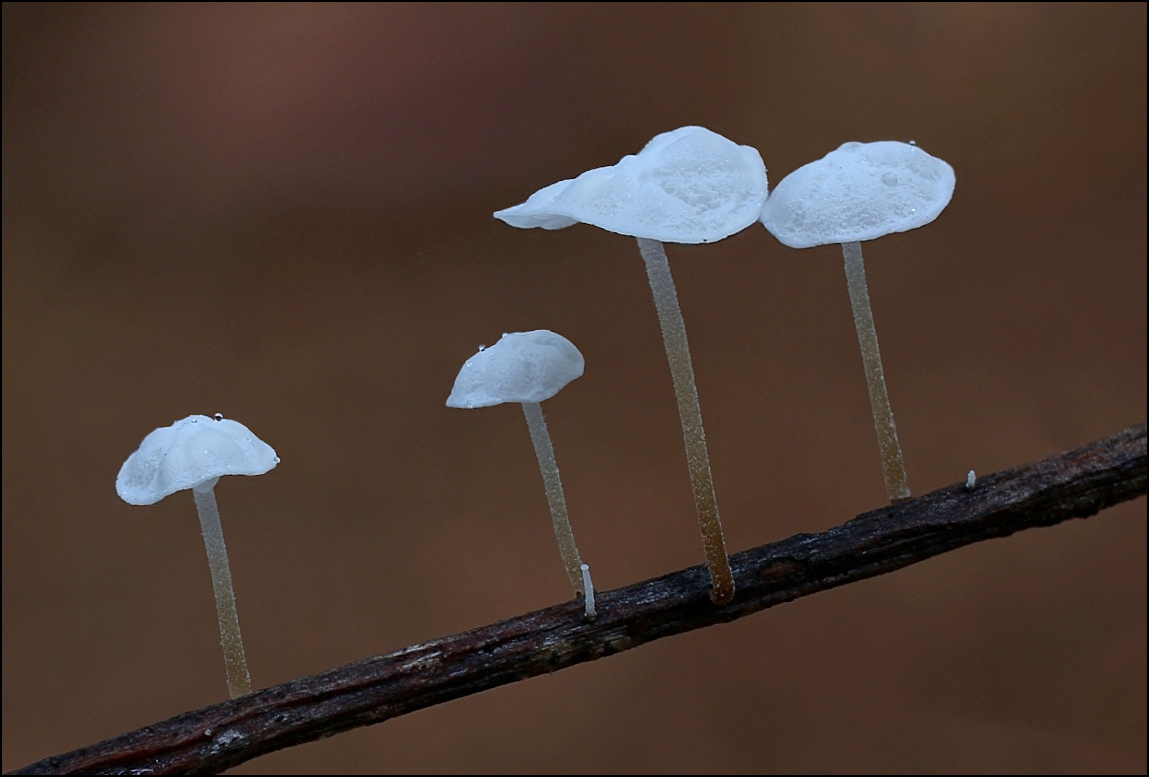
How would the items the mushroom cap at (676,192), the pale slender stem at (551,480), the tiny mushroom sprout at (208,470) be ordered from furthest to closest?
the pale slender stem at (551,480) < the tiny mushroom sprout at (208,470) < the mushroom cap at (676,192)

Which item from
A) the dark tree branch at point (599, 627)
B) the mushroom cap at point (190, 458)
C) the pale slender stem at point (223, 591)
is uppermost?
the mushroom cap at point (190, 458)

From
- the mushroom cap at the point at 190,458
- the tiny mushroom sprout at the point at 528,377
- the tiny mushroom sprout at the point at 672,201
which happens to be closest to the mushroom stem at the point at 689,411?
the tiny mushroom sprout at the point at 672,201

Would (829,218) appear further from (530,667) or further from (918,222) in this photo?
(530,667)

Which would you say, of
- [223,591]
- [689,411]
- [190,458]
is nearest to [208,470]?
[190,458]

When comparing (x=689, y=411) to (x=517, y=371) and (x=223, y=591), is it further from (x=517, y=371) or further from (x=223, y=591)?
(x=223, y=591)

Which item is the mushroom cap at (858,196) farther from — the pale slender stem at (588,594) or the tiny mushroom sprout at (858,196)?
the pale slender stem at (588,594)

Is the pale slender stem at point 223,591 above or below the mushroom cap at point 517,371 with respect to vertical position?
below

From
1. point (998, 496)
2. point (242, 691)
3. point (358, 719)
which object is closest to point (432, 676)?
point (358, 719)

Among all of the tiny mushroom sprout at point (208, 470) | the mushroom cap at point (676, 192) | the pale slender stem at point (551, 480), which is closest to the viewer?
the mushroom cap at point (676, 192)
